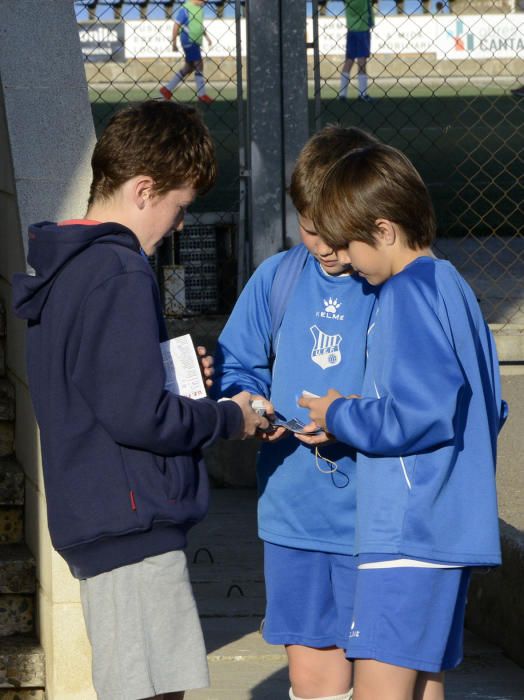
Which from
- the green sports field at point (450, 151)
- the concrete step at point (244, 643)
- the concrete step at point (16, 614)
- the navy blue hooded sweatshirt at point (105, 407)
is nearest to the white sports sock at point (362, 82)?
the green sports field at point (450, 151)

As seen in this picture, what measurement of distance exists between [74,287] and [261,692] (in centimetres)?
210

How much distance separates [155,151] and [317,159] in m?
0.57

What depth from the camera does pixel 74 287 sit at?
102 inches

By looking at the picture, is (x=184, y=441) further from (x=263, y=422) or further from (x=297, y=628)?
(x=297, y=628)

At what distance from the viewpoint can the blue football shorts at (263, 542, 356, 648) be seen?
10.2 feet

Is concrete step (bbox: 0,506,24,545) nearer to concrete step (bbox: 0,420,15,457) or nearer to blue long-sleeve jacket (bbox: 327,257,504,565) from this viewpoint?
concrete step (bbox: 0,420,15,457)

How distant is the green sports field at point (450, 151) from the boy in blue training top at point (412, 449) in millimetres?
3929

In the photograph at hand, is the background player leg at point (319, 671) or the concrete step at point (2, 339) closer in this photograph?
the background player leg at point (319, 671)

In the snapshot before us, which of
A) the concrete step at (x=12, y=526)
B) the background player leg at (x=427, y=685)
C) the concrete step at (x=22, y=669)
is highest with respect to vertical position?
the background player leg at (x=427, y=685)

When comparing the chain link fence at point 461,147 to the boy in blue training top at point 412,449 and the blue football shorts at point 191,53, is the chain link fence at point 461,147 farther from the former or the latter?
the boy in blue training top at point 412,449

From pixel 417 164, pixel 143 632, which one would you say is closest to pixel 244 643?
pixel 143 632

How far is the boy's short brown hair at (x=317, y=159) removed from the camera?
10.2 ft

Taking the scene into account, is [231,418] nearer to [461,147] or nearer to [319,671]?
[319,671]

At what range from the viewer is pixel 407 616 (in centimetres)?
268
